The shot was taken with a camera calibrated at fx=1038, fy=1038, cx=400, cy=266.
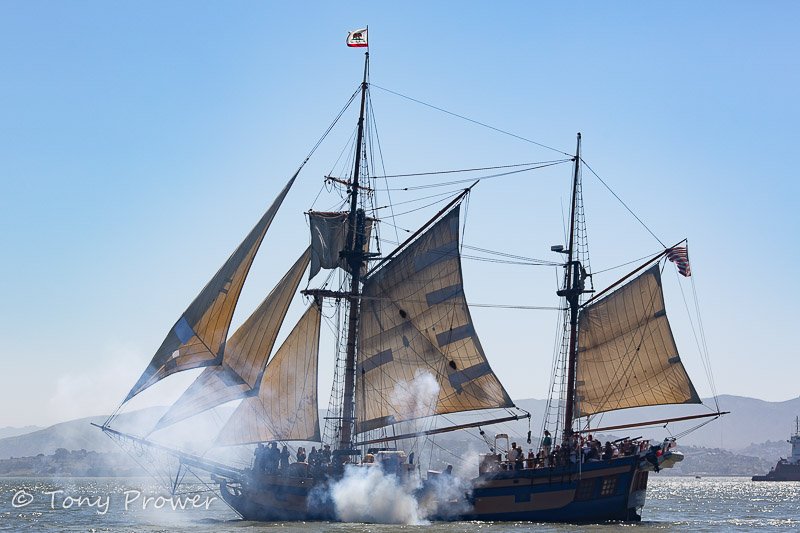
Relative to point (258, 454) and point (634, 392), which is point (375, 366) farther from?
point (634, 392)

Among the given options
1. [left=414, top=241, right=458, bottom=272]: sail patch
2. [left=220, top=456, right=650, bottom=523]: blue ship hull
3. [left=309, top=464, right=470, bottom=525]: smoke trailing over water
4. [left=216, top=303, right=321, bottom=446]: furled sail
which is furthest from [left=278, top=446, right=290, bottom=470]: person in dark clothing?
[left=414, top=241, right=458, bottom=272]: sail patch

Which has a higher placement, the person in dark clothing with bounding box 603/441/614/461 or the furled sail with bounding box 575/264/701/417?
the furled sail with bounding box 575/264/701/417

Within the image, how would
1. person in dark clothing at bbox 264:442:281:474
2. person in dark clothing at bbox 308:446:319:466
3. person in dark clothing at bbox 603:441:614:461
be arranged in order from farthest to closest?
person in dark clothing at bbox 603:441:614:461
person in dark clothing at bbox 308:446:319:466
person in dark clothing at bbox 264:442:281:474

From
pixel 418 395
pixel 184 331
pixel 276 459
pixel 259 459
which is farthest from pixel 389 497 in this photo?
pixel 184 331

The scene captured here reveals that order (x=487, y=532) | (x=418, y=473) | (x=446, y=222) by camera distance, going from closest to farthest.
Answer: (x=487, y=532), (x=418, y=473), (x=446, y=222)

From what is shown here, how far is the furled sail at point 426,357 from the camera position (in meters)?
61.1

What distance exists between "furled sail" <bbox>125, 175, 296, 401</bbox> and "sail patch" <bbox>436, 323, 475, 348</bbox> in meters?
13.2

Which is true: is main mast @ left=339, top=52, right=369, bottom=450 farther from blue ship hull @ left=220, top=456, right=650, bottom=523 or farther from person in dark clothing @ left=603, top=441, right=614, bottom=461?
person in dark clothing @ left=603, top=441, right=614, bottom=461

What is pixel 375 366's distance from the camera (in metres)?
61.4

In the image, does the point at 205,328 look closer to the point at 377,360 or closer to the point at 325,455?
the point at 325,455

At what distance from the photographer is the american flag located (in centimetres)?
6378

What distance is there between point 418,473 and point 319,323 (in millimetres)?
10371

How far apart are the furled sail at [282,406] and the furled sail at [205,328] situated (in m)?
5.51

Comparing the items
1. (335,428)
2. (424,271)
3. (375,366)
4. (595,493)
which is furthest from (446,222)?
(595,493)
